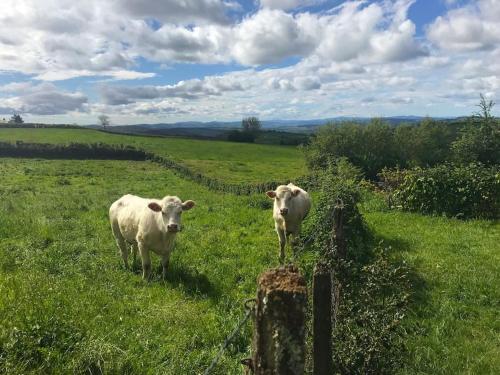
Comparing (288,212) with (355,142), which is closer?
(288,212)

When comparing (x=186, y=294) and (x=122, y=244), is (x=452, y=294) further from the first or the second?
(x=122, y=244)

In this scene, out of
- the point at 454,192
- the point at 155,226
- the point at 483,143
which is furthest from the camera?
the point at 483,143

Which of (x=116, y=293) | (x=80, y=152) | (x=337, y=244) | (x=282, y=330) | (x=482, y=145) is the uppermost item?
(x=282, y=330)

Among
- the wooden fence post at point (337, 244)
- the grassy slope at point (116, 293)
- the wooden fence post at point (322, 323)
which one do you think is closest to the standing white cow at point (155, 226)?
the grassy slope at point (116, 293)

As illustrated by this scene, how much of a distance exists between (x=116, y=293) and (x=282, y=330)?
246 inches

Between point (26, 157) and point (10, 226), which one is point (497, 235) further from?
point (26, 157)

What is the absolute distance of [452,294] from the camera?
Result: 28.7 ft

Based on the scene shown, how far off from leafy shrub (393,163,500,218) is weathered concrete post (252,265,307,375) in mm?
16447

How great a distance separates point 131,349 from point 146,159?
2303 inches

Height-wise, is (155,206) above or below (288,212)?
above

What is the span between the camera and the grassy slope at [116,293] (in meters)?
5.14

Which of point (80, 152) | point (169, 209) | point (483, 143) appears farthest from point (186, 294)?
point (80, 152)

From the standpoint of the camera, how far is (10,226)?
13.9 m

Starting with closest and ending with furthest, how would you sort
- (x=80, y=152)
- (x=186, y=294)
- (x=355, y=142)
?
1. (x=186, y=294)
2. (x=355, y=142)
3. (x=80, y=152)
